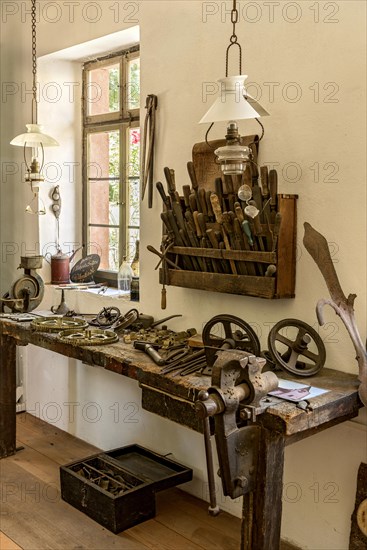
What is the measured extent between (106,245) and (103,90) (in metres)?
0.99

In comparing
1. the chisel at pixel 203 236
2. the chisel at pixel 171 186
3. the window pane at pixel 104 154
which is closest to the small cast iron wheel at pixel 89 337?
the chisel at pixel 203 236

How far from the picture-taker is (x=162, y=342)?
2695 millimetres

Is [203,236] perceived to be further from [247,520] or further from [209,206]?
[247,520]

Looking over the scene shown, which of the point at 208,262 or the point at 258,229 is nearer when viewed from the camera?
the point at 258,229

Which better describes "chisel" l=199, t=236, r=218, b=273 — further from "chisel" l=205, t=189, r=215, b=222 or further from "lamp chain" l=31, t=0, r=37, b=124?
"lamp chain" l=31, t=0, r=37, b=124

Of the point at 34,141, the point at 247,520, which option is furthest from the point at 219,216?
the point at 34,141

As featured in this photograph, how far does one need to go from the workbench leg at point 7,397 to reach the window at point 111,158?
796 millimetres

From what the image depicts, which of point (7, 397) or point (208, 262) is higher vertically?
point (208, 262)

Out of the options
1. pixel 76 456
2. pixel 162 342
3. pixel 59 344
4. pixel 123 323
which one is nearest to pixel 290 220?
pixel 162 342

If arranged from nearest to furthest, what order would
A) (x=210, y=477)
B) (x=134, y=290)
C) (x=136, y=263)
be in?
1. (x=210, y=477)
2. (x=134, y=290)
3. (x=136, y=263)

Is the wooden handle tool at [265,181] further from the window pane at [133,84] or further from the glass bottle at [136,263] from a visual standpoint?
the window pane at [133,84]

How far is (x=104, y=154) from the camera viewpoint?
3799 mm

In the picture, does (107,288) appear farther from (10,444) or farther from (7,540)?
(7,540)

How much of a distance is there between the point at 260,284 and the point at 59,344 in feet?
3.46
